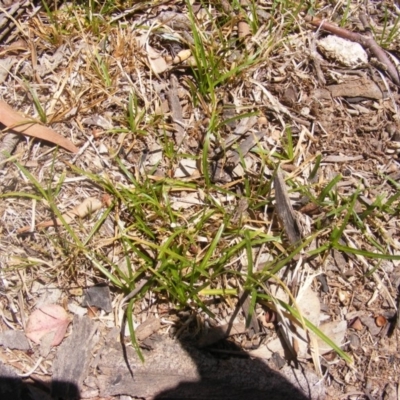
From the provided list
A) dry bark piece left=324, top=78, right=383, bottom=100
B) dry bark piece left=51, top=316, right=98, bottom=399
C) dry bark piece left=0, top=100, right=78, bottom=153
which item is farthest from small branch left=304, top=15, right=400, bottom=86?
dry bark piece left=51, top=316, right=98, bottom=399

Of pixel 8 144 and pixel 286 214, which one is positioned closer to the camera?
pixel 286 214

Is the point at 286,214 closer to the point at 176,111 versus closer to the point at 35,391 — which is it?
the point at 176,111

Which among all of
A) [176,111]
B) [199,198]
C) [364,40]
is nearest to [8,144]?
[176,111]

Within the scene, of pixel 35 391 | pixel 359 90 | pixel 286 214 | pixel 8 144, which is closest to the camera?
pixel 35 391

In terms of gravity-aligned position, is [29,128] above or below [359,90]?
above

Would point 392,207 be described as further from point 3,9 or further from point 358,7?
point 3,9

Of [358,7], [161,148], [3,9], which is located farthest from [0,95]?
[358,7]
